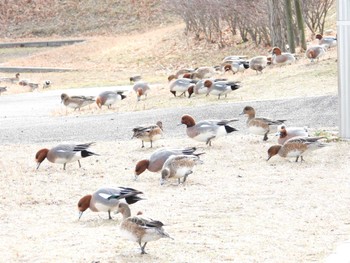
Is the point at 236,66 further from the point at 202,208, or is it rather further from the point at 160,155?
the point at 202,208

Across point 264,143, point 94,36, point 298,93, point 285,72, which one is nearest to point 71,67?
point 94,36

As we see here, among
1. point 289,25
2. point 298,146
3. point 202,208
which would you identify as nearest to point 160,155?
point 202,208

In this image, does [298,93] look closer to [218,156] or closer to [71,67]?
[218,156]

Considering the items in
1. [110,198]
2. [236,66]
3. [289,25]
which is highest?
[110,198]

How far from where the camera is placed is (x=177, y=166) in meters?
11.5

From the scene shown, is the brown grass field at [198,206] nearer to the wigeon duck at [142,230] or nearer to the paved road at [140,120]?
the wigeon duck at [142,230]

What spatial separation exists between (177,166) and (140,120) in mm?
7749

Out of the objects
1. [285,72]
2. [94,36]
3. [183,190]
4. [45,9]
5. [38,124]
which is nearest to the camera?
[183,190]

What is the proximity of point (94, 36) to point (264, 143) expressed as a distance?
40.9 m

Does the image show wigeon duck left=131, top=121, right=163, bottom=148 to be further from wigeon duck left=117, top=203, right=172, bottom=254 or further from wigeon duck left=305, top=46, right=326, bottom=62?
wigeon duck left=305, top=46, right=326, bottom=62

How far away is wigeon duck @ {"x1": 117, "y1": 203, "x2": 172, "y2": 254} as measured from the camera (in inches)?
313

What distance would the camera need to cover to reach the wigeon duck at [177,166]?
1148 cm

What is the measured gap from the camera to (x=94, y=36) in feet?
179

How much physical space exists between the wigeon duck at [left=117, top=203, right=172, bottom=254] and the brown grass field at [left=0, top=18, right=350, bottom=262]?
178 mm
